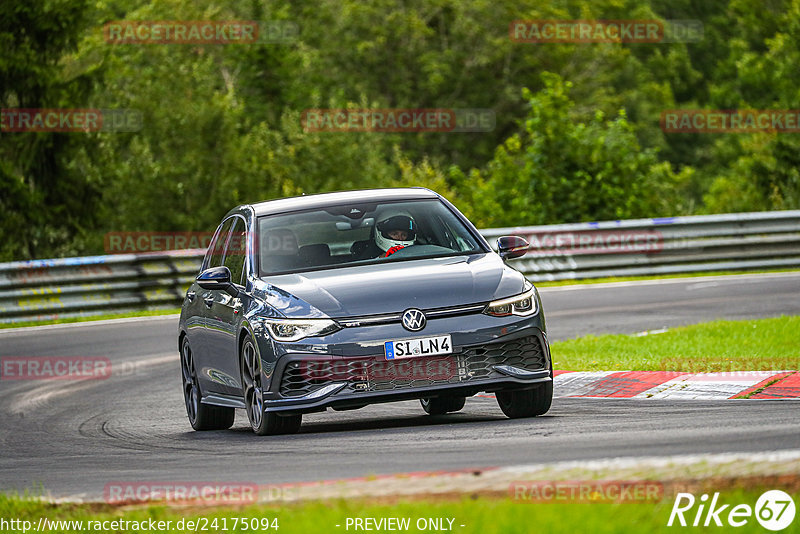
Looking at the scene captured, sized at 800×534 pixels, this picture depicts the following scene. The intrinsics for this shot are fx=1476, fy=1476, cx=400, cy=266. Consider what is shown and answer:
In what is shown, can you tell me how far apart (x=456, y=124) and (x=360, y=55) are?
5244 millimetres

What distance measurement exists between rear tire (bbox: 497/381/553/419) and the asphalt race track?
106mm

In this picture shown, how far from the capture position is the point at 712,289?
21.4 metres

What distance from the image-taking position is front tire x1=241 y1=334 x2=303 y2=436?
937 centimetres

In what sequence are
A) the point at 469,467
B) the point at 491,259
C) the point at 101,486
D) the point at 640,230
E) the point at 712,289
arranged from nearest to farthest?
the point at 469,467 < the point at 101,486 < the point at 491,259 < the point at 712,289 < the point at 640,230

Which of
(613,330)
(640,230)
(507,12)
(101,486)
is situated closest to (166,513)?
(101,486)

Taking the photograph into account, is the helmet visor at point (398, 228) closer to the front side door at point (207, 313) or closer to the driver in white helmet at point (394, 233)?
the driver in white helmet at point (394, 233)

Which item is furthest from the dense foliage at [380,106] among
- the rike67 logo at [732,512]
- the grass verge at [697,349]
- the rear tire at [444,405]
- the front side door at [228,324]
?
the rike67 logo at [732,512]

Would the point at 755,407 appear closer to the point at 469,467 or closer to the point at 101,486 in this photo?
the point at 469,467

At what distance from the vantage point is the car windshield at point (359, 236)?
10016 millimetres

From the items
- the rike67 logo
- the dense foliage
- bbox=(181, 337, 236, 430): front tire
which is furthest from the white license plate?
the dense foliage

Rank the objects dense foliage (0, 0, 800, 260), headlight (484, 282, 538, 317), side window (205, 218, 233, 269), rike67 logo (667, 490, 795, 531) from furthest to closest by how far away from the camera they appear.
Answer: dense foliage (0, 0, 800, 260)
side window (205, 218, 233, 269)
headlight (484, 282, 538, 317)
rike67 logo (667, 490, 795, 531)

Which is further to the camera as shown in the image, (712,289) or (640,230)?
(640,230)

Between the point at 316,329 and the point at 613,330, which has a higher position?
the point at 316,329

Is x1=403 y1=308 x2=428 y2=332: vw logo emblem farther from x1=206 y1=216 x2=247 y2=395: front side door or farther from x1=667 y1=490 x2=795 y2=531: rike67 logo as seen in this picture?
x1=667 y1=490 x2=795 y2=531: rike67 logo
